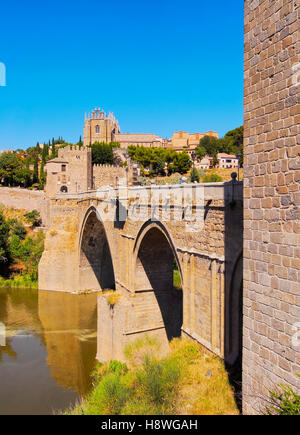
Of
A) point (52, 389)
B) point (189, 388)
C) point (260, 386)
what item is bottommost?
point (52, 389)

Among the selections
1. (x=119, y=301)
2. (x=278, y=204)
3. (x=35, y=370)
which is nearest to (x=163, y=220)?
(x=119, y=301)

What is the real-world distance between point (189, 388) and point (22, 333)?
1349 cm

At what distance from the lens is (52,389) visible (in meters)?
13.3

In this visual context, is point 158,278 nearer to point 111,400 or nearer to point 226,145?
point 111,400

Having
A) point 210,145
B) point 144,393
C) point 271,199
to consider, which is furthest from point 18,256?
point 210,145

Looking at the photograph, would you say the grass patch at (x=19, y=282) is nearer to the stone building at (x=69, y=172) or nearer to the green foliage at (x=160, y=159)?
the stone building at (x=69, y=172)

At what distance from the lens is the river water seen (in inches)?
500

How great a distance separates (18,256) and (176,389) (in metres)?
25.2

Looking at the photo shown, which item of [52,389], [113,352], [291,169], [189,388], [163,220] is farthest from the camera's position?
[113,352]

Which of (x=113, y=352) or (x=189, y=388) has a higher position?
(x=189, y=388)

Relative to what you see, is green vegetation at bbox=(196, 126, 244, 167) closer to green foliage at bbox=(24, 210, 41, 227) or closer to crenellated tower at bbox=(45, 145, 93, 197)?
crenellated tower at bbox=(45, 145, 93, 197)

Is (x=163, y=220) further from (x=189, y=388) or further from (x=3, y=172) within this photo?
(x=3, y=172)

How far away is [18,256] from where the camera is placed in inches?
1170

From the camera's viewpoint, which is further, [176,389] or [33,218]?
[33,218]
